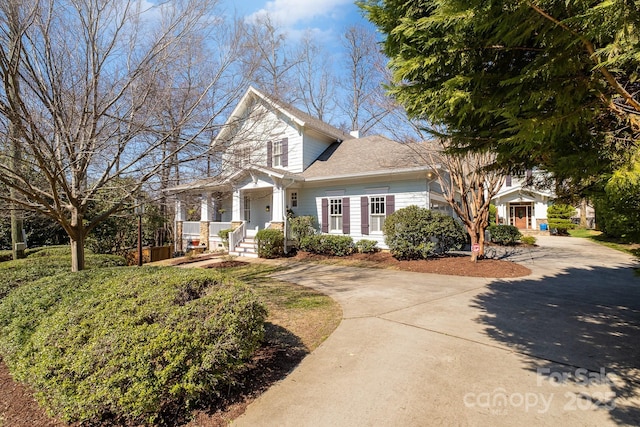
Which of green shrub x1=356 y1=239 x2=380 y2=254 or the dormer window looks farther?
the dormer window

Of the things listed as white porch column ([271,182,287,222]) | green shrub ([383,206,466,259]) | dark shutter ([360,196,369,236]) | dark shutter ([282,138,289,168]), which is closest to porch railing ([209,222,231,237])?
white porch column ([271,182,287,222])

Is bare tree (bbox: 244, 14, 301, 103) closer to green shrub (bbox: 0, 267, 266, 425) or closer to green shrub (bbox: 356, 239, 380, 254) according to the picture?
green shrub (bbox: 0, 267, 266, 425)

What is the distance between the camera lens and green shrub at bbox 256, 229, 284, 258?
13.3 m

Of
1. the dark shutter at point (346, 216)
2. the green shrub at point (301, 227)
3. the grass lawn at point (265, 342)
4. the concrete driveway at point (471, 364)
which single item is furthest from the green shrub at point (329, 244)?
the concrete driveway at point (471, 364)

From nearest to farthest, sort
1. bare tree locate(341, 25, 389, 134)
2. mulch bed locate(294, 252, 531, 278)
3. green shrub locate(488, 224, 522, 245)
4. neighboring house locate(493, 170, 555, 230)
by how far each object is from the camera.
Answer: mulch bed locate(294, 252, 531, 278)
green shrub locate(488, 224, 522, 245)
bare tree locate(341, 25, 389, 134)
neighboring house locate(493, 170, 555, 230)

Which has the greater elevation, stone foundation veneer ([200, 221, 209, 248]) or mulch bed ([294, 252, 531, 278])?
stone foundation veneer ([200, 221, 209, 248])

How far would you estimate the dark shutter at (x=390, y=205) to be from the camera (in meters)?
12.7

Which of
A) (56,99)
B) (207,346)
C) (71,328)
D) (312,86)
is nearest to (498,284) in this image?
(207,346)

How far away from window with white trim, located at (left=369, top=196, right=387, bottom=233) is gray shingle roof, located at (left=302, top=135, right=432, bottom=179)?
133 cm

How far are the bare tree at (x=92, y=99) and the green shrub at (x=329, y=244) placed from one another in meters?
8.36

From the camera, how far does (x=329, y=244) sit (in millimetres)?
13039

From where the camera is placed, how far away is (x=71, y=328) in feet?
9.08

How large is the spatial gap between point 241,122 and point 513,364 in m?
5.86

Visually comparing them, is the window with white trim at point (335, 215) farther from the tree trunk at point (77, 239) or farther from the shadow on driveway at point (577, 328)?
the tree trunk at point (77, 239)
